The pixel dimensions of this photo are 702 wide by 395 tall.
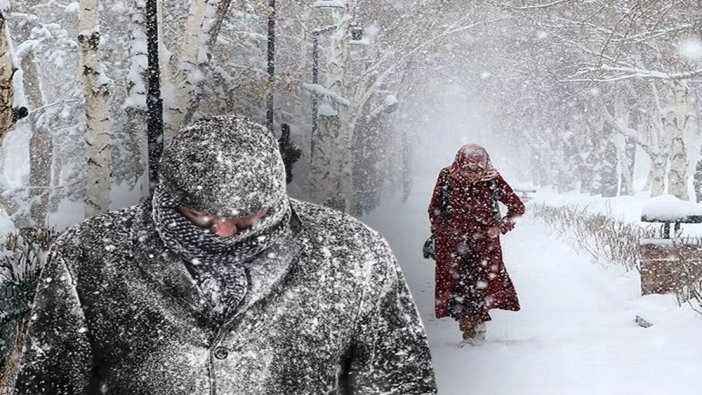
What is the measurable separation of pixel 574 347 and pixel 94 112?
6982 millimetres

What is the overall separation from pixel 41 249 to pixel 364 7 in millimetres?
17070

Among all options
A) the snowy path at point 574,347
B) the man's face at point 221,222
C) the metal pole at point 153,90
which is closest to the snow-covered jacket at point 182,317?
the man's face at point 221,222

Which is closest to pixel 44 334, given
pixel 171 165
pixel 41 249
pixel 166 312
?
pixel 166 312

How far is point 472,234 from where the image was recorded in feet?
21.1

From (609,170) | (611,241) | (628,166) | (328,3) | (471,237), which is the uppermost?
(328,3)

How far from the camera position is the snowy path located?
204 inches

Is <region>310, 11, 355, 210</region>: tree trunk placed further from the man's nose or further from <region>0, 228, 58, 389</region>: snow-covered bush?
the man's nose

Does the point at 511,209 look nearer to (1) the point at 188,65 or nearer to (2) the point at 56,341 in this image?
(2) the point at 56,341

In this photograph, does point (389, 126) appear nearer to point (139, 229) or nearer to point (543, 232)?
point (543, 232)

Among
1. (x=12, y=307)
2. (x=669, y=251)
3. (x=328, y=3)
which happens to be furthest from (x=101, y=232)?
(x=328, y=3)

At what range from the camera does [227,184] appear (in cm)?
153

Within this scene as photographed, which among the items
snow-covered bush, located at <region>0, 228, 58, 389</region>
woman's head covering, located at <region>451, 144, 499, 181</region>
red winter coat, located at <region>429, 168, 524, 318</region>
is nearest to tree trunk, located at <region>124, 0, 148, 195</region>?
snow-covered bush, located at <region>0, 228, 58, 389</region>

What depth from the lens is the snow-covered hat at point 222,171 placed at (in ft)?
5.02

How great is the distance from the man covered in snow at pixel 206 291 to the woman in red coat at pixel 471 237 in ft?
15.2
